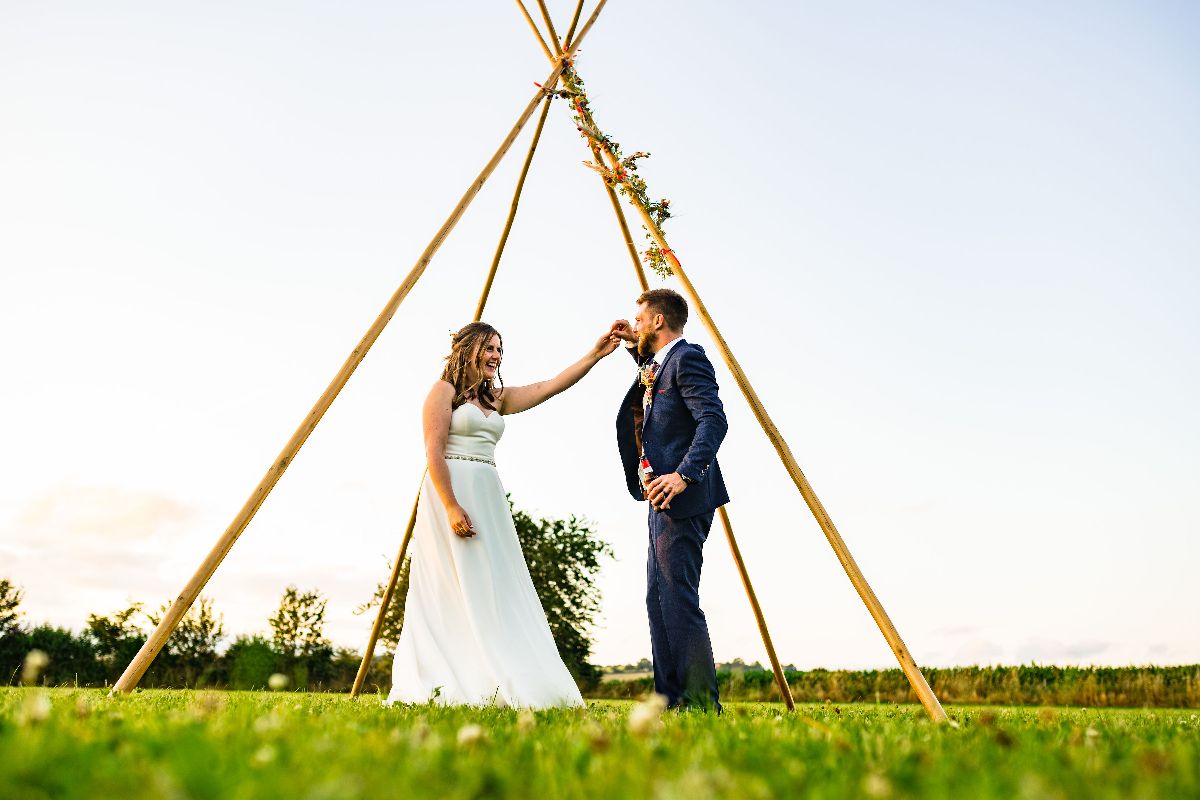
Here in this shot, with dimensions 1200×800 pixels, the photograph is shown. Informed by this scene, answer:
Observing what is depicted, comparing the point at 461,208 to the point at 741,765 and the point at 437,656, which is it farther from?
the point at 741,765

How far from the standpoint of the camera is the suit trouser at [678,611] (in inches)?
196

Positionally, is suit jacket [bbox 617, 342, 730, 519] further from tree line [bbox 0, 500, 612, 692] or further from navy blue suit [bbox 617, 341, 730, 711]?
tree line [bbox 0, 500, 612, 692]

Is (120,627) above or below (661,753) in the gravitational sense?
above

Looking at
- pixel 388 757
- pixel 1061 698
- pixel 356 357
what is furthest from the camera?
pixel 1061 698

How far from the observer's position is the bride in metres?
5.03

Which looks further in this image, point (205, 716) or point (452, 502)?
point (452, 502)

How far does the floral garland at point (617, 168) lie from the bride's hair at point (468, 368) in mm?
1471

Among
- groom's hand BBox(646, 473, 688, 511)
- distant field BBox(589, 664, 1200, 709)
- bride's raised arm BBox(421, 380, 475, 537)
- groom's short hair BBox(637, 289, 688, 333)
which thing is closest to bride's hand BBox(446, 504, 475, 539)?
bride's raised arm BBox(421, 380, 475, 537)

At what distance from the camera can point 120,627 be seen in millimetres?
12352

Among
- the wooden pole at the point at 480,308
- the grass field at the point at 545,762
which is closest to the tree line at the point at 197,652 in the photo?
the wooden pole at the point at 480,308

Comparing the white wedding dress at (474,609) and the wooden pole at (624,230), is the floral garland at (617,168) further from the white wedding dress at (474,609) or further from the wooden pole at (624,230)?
the white wedding dress at (474,609)

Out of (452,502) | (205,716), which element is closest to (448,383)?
(452,502)

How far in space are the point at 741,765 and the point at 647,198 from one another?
208 inches

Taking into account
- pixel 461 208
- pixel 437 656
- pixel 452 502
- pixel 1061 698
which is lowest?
pixel 1061 698
